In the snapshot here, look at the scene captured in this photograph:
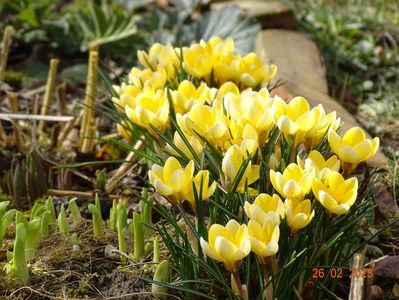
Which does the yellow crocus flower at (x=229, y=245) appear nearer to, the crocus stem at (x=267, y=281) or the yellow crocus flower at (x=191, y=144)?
the crocus stem at (x=267, y=281)

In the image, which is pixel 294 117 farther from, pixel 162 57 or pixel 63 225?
pixel 162 57

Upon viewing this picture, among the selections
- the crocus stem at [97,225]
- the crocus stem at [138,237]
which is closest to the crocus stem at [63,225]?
the crocus stem at [97,225]

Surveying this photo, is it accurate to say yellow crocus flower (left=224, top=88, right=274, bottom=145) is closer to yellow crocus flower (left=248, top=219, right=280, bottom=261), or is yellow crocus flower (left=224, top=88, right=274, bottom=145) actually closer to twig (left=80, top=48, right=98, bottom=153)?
yellow crocus flower (left=248, top=219, right=280, bottom=261)

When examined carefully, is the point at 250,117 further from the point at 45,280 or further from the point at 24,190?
the point at 24,190

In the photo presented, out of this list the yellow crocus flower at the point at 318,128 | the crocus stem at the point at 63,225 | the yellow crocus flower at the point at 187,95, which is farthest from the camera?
the yellow crocus flower at the point at 187,95

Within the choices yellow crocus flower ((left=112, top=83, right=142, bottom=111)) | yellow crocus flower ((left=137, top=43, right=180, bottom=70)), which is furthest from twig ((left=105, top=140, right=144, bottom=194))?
yellow crocus flower ((left=137, top=43, right=180, bottom=70))
